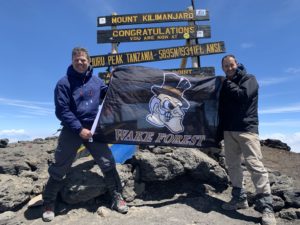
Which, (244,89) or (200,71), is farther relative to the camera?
(200,71)

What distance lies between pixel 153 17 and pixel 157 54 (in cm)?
156

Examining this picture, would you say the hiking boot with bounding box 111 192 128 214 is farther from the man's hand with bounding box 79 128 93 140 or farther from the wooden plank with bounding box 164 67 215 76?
the wooden plank with bounding box 164 67 215 76

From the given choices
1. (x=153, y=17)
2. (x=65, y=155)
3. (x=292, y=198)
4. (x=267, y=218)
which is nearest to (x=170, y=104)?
(x=65, y=155)

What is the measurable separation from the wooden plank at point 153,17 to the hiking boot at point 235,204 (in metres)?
8.65

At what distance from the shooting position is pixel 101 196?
7.50m

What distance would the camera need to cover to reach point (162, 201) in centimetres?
766

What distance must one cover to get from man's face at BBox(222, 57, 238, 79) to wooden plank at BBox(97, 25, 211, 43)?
7171mm

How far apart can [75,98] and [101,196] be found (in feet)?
7.40

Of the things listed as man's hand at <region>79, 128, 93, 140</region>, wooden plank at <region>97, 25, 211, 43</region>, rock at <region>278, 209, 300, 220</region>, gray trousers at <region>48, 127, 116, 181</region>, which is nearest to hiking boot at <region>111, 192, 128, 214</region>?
gray trousers at <region>48, 127, 116, 181</region>

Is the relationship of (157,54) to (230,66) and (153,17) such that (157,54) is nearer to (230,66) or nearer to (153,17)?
(153,17)

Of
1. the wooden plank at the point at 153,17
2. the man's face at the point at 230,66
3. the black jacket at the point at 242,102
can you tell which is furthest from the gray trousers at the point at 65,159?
the wooden plank at the point at 153,17

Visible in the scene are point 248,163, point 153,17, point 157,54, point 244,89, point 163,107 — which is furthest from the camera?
point 153,17

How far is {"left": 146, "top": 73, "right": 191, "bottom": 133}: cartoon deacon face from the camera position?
25.3 ft

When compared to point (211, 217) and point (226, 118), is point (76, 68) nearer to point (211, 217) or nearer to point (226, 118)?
point (226, 118)
